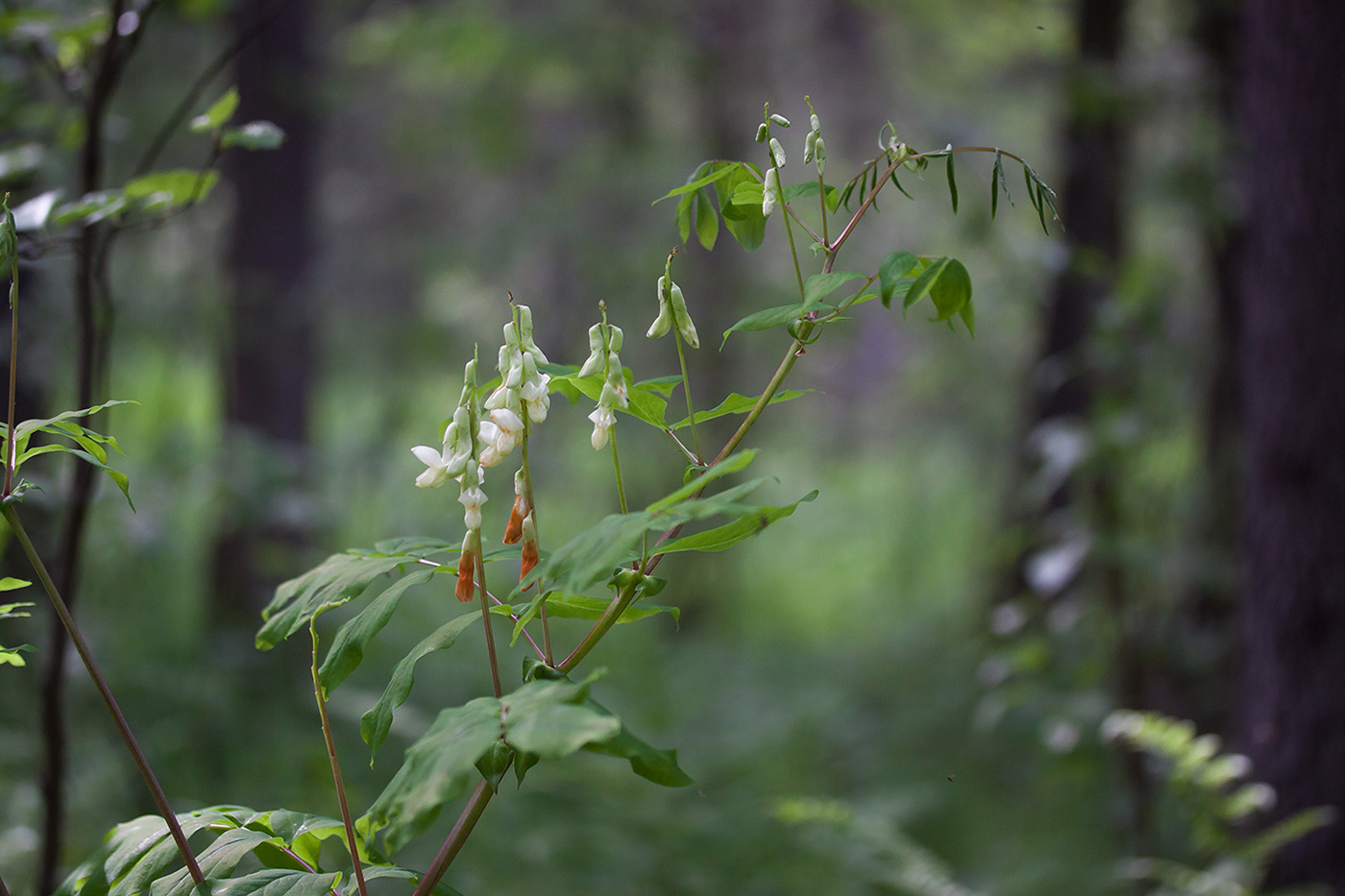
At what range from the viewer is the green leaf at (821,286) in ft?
2.34

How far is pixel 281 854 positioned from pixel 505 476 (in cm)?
570

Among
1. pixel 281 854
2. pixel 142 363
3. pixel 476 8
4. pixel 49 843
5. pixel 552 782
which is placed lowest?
pixel 552 782

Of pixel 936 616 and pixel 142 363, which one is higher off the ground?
pixel 142 363

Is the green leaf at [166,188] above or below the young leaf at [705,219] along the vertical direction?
above

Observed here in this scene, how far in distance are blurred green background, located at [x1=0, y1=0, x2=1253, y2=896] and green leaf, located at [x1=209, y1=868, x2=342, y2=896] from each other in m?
1.05

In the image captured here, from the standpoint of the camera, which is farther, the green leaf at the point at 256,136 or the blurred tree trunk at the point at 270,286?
the blurred tree trunk at the point at 270,286

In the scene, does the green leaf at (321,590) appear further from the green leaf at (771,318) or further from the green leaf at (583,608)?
the green leaf at (771,318)

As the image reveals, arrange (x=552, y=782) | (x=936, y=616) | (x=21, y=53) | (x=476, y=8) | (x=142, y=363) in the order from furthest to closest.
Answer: (x=936, y=616), (x=142, y=363), (x=476, y=8), (x=552, y=782), (x=21, y=53)

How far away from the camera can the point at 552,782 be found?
10.5ft

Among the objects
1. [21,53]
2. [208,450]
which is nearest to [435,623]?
[208,450]

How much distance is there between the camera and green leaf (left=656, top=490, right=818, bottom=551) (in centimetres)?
71

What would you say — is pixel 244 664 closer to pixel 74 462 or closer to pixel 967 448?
pixel 74 462

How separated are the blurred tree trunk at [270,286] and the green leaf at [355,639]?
11.2ft

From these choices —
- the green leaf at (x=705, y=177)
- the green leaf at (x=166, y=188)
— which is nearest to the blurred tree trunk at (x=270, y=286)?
the green leaf at (x=166, y=188)
